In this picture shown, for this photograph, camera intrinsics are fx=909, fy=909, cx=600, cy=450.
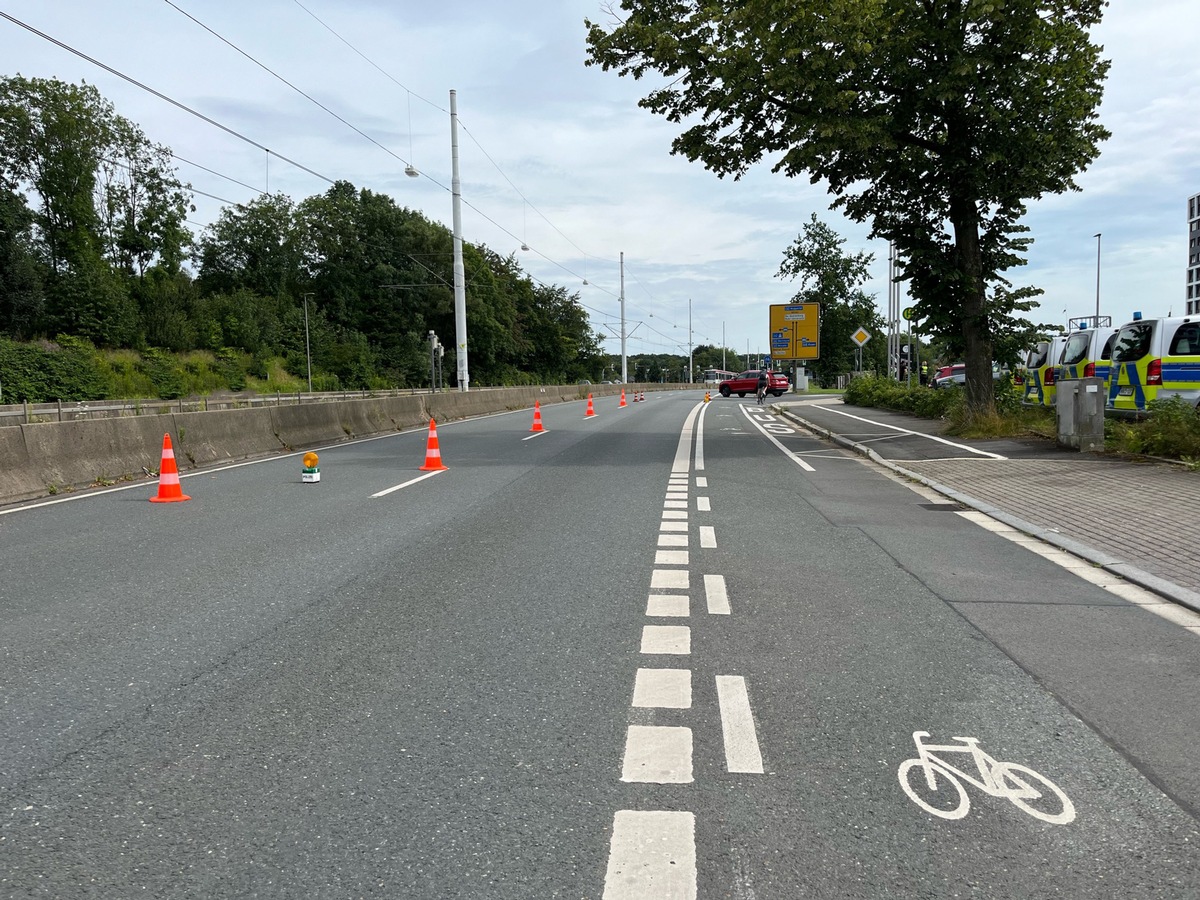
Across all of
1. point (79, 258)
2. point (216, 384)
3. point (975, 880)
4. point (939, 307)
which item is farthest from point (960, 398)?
point (79, 258)

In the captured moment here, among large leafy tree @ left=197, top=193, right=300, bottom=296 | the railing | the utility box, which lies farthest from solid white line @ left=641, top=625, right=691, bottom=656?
large leafy tree @ left=197, top=193, right=300, bottom=296


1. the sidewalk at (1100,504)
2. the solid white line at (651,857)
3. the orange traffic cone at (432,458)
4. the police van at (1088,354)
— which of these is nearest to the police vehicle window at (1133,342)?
the police van at (1088,354)

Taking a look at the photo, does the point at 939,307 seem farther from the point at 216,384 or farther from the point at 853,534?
the point at 216,384

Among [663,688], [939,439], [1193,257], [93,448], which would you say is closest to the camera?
[663,688]

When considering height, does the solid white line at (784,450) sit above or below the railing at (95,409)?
below

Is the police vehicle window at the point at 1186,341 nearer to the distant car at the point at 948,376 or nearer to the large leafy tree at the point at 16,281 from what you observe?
the distant car at the point at 948,376

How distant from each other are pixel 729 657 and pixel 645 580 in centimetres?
183

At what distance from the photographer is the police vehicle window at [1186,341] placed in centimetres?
1616

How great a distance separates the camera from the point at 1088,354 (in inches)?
851

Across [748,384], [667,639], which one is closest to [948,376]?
[748,384]

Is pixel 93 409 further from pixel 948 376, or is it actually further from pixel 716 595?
pixel 948 376

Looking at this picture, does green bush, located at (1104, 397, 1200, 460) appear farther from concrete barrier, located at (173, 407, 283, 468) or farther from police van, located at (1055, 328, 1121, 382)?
concrete barrier, located at (173, 407, 283, 468)

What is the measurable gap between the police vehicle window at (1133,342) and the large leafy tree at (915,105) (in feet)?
7.15

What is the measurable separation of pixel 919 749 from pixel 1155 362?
1604cm
